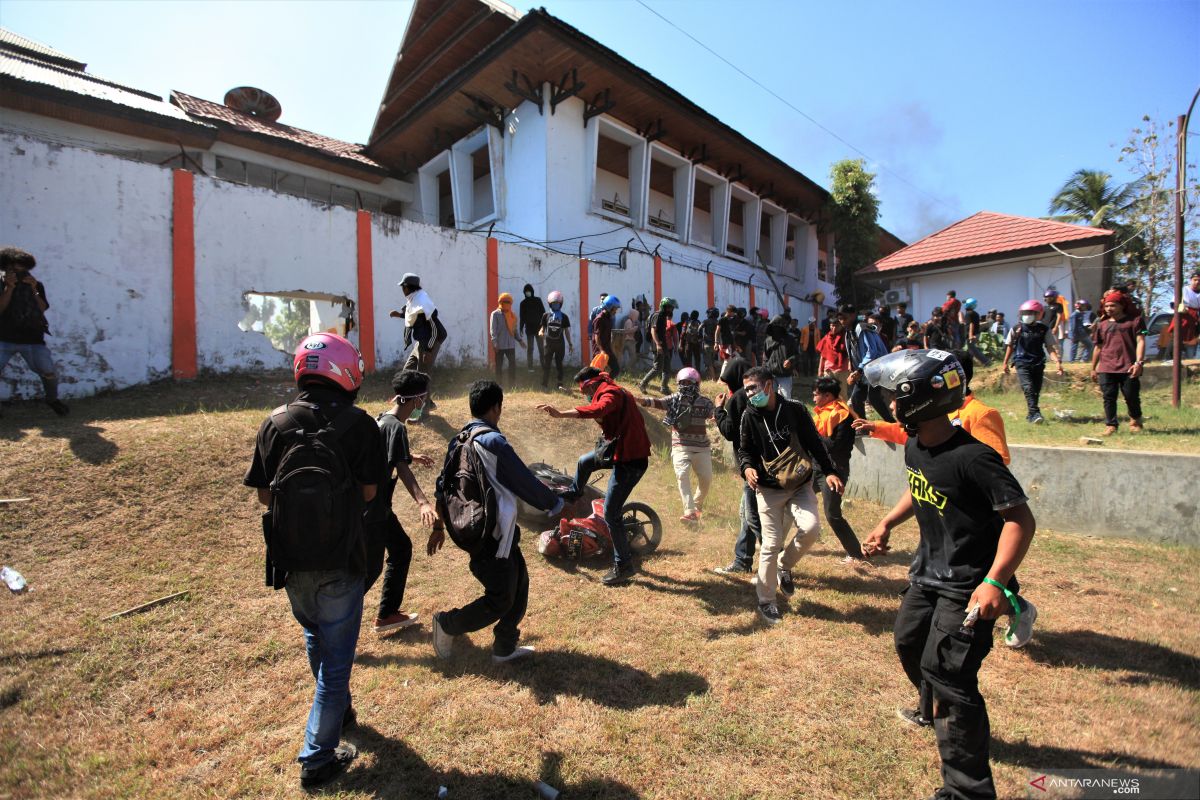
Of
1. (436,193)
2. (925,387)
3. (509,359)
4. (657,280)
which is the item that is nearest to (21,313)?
(509,359)

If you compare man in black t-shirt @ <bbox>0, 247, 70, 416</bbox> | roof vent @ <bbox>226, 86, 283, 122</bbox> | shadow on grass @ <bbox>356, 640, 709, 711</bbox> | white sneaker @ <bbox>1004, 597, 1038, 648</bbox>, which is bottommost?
shadow on grass @ <bbox>356, 640, 709, 711</bbox>

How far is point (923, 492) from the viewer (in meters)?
2.49

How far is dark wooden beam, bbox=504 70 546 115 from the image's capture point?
14.5 metres

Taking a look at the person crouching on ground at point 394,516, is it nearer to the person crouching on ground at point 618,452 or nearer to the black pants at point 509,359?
the person crouching on ground at point 618,452

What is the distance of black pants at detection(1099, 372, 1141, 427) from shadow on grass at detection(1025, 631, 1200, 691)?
15.5 ft

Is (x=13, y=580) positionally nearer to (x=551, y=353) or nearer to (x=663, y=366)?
(x=551, y=353)

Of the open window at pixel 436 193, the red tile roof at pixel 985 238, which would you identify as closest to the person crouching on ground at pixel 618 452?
the open window at pixel 436 193

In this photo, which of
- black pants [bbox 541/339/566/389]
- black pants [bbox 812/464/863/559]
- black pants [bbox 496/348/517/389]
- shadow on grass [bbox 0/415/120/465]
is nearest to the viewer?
black pants [bbox 812/464/863/559]

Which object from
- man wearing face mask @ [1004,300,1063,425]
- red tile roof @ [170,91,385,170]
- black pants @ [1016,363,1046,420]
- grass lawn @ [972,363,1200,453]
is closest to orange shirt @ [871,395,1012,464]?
grass lawn @ [972,363,1200,453]

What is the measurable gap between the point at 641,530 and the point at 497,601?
237 centimetres

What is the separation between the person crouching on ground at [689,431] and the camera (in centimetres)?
609

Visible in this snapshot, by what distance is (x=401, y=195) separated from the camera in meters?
19.6

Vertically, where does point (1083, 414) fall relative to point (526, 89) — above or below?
below

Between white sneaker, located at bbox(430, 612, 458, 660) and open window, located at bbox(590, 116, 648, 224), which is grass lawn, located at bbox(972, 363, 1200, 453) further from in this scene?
open window, located at bbox(590, 116, 648, 224)
